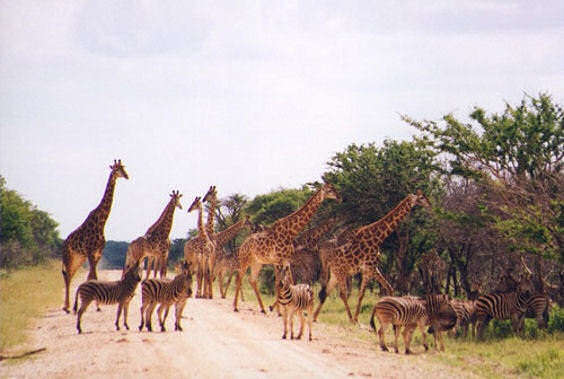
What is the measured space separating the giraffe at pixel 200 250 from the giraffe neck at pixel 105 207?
394 cm

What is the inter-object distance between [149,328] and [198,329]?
115 cm

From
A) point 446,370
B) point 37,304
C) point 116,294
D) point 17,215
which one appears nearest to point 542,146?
point 446,370

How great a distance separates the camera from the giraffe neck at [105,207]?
16.2 m

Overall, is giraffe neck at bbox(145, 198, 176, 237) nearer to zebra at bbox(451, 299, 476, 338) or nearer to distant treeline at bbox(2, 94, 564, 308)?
distant treeline at bbox(2, 94, 564, 308)

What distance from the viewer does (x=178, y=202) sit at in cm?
2078

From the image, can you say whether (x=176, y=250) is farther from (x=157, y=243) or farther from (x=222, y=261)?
(x=157, y=243)

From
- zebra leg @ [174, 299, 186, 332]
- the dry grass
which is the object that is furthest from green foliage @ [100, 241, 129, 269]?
zebra leg @ [174, 299, 186, 332]

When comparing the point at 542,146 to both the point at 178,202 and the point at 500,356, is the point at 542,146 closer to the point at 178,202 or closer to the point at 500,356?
the point at 500,356

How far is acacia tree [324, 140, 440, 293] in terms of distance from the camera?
21.6m

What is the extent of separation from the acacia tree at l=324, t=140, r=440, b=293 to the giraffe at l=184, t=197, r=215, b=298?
5.14 metres

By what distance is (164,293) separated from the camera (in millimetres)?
12070

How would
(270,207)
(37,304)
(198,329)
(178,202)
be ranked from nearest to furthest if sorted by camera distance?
(198,329) → (37,304) → (178,202) → (270,207)

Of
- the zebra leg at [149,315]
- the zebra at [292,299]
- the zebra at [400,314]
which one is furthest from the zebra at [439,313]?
the zebra leg at [149,315]

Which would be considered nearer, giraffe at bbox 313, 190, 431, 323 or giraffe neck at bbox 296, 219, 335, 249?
giraffe at bbox 313, 190, 431, 323
